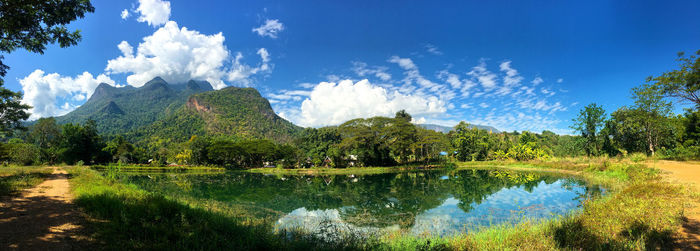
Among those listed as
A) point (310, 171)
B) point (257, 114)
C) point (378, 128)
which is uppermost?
point (257, 114)

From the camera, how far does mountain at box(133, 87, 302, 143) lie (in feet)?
412

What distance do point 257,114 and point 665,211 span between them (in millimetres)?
172631

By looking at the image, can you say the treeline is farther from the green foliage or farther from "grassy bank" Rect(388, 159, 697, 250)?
the green foliage

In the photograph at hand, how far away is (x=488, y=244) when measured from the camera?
592 centimetres

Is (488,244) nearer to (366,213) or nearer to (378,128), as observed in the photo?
(366,213)

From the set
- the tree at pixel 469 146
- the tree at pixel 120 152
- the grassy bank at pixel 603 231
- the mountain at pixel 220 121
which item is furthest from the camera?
the mountain at pixel 220 121

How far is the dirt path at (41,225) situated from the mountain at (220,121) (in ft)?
365

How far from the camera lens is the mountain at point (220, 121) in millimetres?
125500

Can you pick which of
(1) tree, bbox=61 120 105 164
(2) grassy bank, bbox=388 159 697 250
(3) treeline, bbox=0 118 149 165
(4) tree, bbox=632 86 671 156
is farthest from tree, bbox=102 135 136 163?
(4) tree, bbox=632 86 671 156

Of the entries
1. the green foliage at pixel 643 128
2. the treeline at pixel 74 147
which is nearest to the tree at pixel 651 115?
the green foliage at pixel 643 128

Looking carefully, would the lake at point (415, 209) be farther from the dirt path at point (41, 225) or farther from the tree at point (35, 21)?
the tree at point (35, 21)

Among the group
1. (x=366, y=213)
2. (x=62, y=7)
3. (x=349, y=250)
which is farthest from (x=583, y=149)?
(x=62, y=7)

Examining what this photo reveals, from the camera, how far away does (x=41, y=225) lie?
5.68 m

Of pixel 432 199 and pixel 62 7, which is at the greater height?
pixel 62 7
